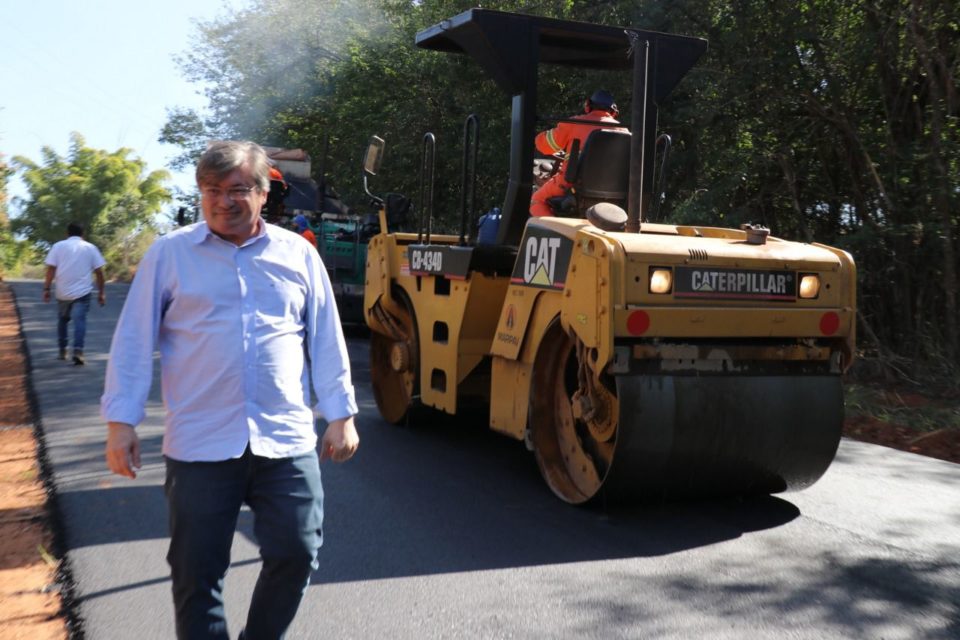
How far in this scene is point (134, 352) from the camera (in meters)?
3.16

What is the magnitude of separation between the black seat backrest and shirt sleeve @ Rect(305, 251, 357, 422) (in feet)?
11.1

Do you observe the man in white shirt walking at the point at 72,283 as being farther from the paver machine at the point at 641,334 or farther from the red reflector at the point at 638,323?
the red reflector at the point at 638,323

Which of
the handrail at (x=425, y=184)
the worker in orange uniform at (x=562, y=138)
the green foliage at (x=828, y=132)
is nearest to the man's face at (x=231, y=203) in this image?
the worker in orange uniform at (x=562, y=138)

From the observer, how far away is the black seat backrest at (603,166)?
21.5ft

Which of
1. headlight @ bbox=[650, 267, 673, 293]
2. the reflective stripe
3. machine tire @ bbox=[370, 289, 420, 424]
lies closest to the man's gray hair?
headlight @ bbox=[650, 267, 673, 293]

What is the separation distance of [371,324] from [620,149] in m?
2.93

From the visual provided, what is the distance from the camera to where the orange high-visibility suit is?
6902mm

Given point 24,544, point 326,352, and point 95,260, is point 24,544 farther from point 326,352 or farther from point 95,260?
point 95,260

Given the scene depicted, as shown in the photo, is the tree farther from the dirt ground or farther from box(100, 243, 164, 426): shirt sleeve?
box(100, 243, 164, 426): shirt sleeve

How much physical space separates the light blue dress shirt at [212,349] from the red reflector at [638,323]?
2.33 m

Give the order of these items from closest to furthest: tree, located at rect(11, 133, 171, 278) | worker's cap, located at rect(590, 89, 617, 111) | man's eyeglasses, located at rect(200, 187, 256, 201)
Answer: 1. man's eyeglasses, located at rect(200, 187, 256, 201)
2. worker's cap, located at rect(590, 89, 617, 111)
3. tree, located at rect(11, 133, 171, 278)

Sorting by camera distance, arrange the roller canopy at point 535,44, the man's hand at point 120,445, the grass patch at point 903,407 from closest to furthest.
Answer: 1. the man's hand at point 120,445
2. the roller canopy at point 535,44
3. the grass patch at point 903,407

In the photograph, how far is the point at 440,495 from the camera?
20.9 feet

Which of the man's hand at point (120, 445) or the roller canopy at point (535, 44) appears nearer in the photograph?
the man's hand at point (120, 445)
